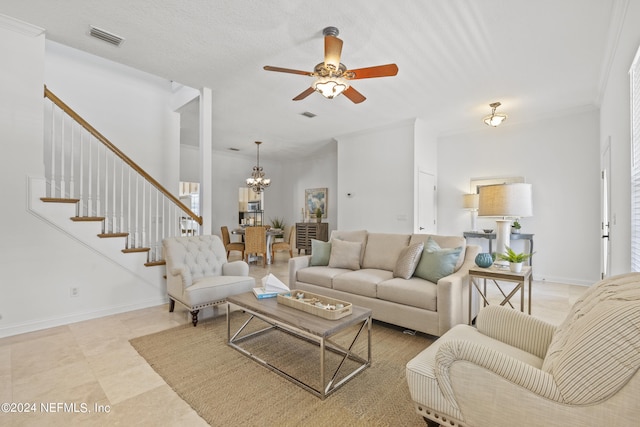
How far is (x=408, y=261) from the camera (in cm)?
313

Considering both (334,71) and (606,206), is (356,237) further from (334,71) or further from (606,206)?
(606,206)

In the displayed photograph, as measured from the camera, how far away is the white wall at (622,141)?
2297 millimetres

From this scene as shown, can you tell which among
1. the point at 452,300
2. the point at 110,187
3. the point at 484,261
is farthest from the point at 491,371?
the point at 110,187

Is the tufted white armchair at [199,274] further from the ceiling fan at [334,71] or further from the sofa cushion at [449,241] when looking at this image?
the ceiling fan at [334,71]

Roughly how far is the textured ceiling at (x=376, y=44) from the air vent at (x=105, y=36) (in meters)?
→ 0.06

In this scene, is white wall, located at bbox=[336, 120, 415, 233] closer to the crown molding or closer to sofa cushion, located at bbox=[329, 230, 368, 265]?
sofa cushion, located at bbox=[329, 230, 368, 265]

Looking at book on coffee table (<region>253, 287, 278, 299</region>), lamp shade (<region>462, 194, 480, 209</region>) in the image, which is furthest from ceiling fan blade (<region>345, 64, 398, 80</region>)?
lamp shade (<region>462, 194, 480, 209</region>)

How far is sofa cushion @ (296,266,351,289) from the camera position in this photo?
352cm

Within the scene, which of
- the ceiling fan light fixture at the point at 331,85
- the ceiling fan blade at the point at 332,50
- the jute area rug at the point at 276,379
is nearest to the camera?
the jute area rug at the point at 276,379

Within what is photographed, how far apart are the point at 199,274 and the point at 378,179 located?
150 inches

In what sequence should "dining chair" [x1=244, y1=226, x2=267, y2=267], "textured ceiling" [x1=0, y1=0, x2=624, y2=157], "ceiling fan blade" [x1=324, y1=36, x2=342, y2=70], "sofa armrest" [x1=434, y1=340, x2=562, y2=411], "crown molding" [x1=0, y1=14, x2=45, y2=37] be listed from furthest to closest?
"dining chair" [x1=244, y1=226, x2=267, y2=267] → "crown molding" [x1=0, y1=14, x2=45, y2=37] → "textured ceiling" [x1=0, y1=0, x2=624, y2=157] → "ceiling fan blade" [x1=324, y1=36, x2=342, y2=70] → "sofa armrest" [x1=434, y1=340, x2=562, y2=411]

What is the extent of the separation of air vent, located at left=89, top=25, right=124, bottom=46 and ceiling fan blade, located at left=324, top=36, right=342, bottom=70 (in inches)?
86.0

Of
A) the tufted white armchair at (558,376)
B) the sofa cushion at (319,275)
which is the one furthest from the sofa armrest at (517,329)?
the sofa cushion at (319,275)

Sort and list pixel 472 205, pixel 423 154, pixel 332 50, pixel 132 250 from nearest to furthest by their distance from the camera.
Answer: pixel 332 50
pixel 132 250
pixel 472 205
pixel 423 154
